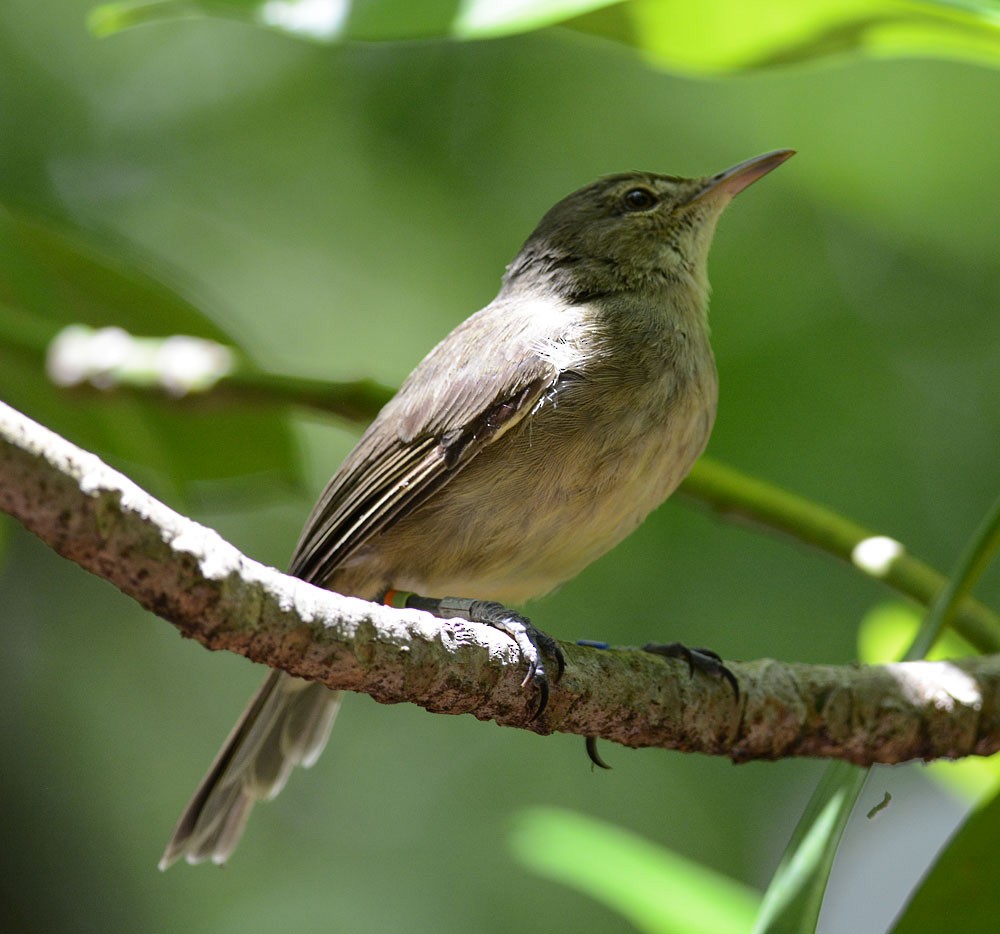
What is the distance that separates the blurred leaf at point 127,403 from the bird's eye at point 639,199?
1.40 m

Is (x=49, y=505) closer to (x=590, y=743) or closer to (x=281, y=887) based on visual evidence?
(x=590, y=743)

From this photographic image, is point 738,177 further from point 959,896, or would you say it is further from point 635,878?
point 959,896

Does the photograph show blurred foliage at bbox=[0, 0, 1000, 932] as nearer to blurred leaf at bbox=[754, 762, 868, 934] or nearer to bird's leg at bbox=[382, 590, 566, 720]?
bird's leg at bbox=[382, 590, 566, 720]

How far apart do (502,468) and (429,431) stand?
0.85 ft

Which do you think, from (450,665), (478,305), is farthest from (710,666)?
(478,305)

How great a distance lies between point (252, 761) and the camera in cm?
377

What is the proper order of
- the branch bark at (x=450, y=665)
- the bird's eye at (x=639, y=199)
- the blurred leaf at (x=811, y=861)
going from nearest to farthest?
the branch bark at (x=450, y=665) < the blurred leaf at (x=811, y=861) < the bird's eye at (x=639, y=199)

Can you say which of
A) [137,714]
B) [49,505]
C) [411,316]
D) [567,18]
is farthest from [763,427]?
[49,505]

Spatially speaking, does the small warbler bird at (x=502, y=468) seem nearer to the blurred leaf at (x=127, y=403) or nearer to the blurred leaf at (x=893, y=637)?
the blurred leaf at (x=127, y=403)

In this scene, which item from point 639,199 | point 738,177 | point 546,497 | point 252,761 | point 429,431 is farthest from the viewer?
point 639,199

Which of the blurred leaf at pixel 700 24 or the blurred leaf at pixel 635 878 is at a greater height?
the blurred leaf at pixel 700 24

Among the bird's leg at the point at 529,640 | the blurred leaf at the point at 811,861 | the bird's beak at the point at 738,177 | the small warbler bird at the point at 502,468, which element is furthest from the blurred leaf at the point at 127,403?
the blurred leaf at the point at 811,861

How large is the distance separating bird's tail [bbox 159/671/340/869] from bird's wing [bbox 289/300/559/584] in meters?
0.48

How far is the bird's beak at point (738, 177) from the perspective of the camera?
13.0ft
